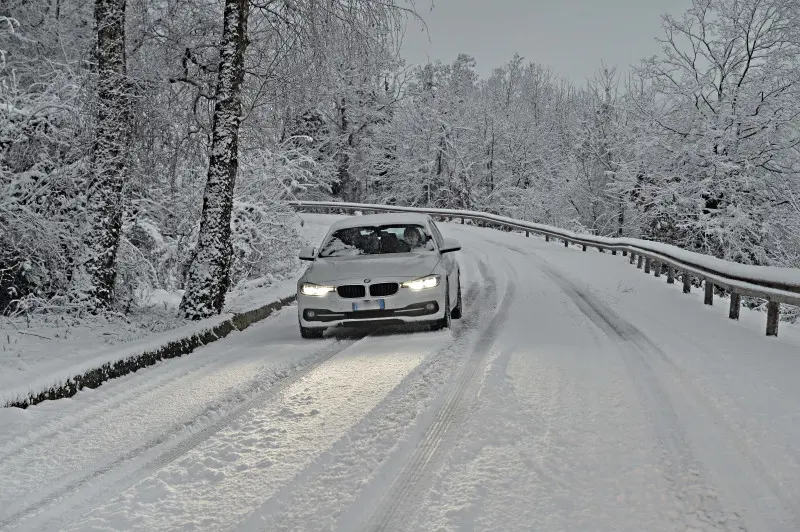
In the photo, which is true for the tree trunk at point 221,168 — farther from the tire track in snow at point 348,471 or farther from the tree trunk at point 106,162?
the tire track in snow at point 348,471

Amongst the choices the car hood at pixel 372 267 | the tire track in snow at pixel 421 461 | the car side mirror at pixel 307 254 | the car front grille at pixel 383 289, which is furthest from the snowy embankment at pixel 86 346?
the tire track in snow at pixel 421 461

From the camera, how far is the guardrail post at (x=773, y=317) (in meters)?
8.20

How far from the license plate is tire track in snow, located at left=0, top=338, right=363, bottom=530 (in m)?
2.22

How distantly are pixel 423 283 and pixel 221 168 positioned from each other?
3720 millimetres

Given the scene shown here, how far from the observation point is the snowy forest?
30.5 feet

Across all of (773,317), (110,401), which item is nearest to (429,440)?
(110,401)

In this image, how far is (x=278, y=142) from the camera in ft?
60.9

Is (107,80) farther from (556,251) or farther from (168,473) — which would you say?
(556,251)

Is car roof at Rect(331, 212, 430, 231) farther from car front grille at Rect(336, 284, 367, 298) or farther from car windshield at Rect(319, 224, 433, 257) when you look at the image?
car front grille at Rect(336, 284, 367, 298)

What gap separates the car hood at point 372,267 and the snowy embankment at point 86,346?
67.5 inches

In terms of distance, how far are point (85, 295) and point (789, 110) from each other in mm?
22438

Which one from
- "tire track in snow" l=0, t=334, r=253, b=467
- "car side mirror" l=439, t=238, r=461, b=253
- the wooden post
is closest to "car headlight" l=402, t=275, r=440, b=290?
"car side mirror" l=439, t=238, r=461, b=253

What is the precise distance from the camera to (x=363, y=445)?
415 cm

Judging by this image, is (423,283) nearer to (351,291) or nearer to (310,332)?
(351,291)
